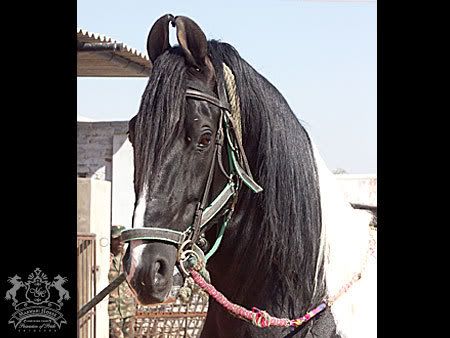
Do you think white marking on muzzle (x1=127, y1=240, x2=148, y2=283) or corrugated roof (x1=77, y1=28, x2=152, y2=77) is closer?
white marking on muzzle (x1=127, y1=240, x2=148, y2=283)

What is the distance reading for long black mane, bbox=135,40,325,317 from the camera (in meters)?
1.80

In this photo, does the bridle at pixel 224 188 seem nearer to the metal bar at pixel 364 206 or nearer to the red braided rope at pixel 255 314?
the red braided rope at pixel 255 314

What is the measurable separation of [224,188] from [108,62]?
3.51 metres

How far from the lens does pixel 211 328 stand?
1940 mm

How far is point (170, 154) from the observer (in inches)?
64.2

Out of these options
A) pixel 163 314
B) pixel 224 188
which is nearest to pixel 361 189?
pixel 224 188

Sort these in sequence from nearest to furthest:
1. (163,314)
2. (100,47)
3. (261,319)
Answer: (261,319) → (100,47) → (163,314)

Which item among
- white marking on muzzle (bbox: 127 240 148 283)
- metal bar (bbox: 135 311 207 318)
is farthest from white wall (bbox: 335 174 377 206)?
metal bar (bbox: 135 311 207 318)

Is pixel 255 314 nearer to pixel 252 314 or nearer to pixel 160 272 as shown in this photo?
pixel 252 314

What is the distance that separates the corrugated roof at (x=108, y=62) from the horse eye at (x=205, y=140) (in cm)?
316

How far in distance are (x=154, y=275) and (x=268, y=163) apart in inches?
17.0

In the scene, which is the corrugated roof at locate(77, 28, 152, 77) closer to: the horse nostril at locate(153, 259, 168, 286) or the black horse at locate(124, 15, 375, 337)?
the black horse at locate(124, 15, 375, 337)
